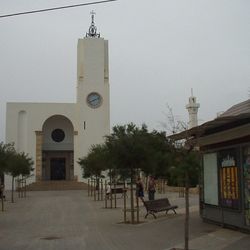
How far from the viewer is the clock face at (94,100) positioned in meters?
68.4

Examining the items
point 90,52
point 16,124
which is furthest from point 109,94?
point 16,124

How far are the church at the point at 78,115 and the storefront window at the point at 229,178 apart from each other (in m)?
49.4

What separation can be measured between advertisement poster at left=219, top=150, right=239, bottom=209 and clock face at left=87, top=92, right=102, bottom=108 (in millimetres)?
50927

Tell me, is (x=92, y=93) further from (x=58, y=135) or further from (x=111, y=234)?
(x=111, y=234)

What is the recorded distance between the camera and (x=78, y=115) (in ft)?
224

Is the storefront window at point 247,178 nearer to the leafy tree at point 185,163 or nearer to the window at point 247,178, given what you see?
the window at point 247,178

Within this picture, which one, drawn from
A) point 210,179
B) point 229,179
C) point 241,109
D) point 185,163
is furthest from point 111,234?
point 241,109

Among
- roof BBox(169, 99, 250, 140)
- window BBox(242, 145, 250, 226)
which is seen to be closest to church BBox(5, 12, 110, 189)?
roof BBox(169, 99, 250, 140)

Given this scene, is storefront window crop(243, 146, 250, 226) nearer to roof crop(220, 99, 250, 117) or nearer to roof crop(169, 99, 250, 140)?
roof crop(169, 99, 250, 140)

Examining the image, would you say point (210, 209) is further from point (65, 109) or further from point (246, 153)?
point (65, 109)

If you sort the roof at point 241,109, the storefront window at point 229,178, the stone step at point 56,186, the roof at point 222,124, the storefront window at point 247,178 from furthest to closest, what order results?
the stone step at point 56,186 → the storefront window at point 229,178 → the roof at point 241,109 → the storefront window at point 247,178 → the roof at point 222,124

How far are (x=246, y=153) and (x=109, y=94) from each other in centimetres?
5307

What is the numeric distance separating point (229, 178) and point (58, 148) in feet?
179

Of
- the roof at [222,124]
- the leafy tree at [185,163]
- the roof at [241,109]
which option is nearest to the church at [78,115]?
the roof at [241,109]
